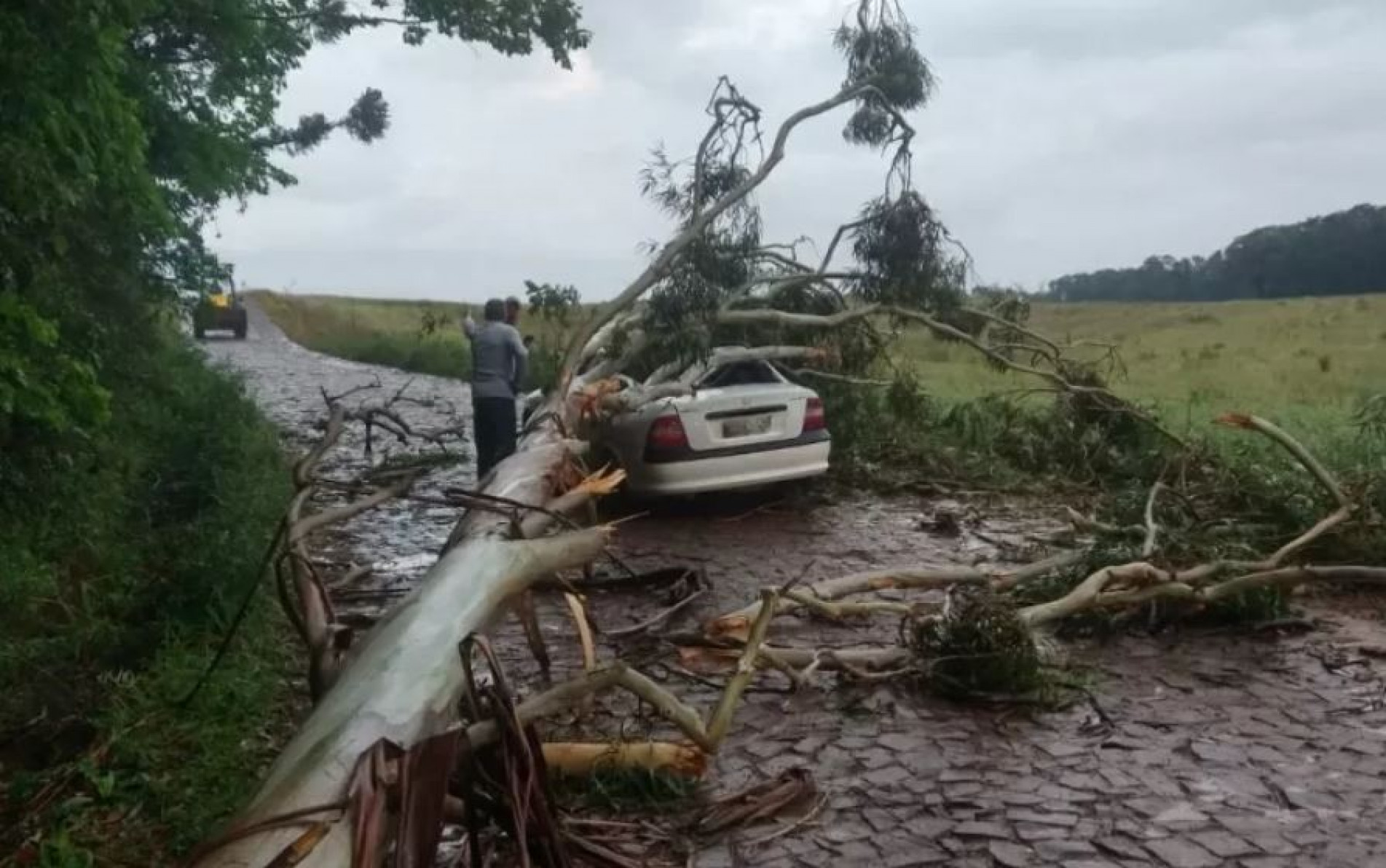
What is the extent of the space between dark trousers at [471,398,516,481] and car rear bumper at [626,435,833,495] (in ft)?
5.13

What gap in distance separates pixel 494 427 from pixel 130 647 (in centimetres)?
468

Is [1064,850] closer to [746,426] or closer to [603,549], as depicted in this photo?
[603,549]

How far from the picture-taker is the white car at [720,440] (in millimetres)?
9828

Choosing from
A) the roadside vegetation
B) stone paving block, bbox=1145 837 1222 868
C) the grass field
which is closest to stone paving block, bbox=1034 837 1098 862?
stone paving block, bbox=1145 837 1222 868

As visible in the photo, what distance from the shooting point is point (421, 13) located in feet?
53.7

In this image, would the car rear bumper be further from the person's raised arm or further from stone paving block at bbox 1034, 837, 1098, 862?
stone paving block at bbox 1034, 837, 1098, 862

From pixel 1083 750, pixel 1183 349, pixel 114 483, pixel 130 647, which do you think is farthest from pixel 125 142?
pixel 1183 349

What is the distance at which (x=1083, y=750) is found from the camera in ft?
17.2

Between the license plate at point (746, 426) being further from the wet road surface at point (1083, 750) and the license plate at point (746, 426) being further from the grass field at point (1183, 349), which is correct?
the grass field at point (1183, 349)

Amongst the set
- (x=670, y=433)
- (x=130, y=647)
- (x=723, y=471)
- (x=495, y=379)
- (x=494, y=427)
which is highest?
(x=495, y=379)

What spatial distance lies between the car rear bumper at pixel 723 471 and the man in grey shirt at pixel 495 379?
1577mm

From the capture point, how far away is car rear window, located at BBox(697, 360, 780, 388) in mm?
11109

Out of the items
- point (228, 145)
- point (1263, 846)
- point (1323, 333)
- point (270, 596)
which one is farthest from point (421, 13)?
point (1323, 333)

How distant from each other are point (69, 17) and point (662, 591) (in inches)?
173
